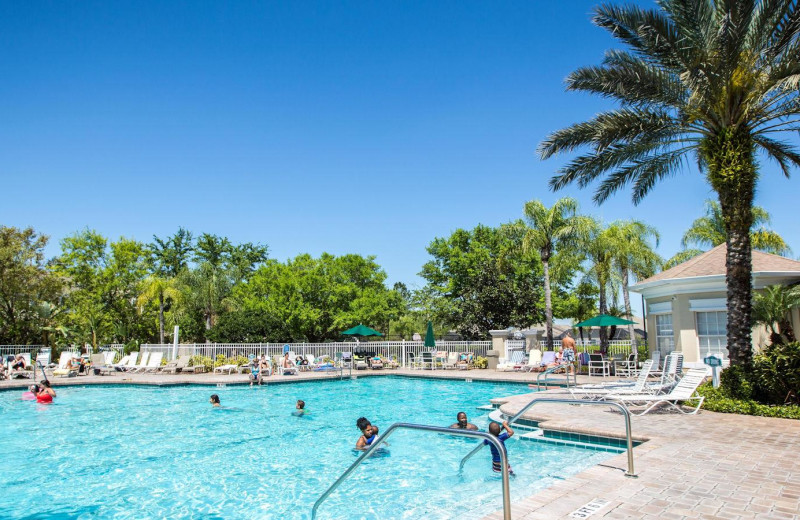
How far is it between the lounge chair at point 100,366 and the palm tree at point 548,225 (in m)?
21.5

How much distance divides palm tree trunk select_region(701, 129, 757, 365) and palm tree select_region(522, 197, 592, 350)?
14745mm

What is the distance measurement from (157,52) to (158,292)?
19.6 meters

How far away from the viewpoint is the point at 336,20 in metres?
15.8

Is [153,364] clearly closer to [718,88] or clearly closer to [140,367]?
[140,367]

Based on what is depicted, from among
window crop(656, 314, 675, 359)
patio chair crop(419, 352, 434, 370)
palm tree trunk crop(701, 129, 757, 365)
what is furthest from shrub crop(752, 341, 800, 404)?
patio chair crop(419, 352, 434, 370)

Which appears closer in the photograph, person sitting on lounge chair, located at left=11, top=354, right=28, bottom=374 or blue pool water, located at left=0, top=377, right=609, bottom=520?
blue pool water, located at left=0, top=377, right=609, bottom=520

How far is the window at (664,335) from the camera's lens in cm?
1941

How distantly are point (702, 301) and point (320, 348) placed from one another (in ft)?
60.9

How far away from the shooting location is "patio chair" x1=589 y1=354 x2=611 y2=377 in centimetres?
1969

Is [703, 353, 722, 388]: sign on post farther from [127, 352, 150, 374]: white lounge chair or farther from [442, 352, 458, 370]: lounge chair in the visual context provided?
[127, 352, 150, 374]: white lounge chair

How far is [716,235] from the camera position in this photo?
3328 centimetres

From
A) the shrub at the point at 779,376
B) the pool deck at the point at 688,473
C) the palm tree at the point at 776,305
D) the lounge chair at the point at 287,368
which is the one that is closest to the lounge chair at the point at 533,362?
the palm tree at the point at 776,305

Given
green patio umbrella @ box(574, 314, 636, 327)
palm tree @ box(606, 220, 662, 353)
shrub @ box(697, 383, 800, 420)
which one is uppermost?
palm tree @ box(606, 220, 662, 353)

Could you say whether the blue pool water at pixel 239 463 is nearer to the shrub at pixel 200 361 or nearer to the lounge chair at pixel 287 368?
the lounge chair at pixel 287 368
